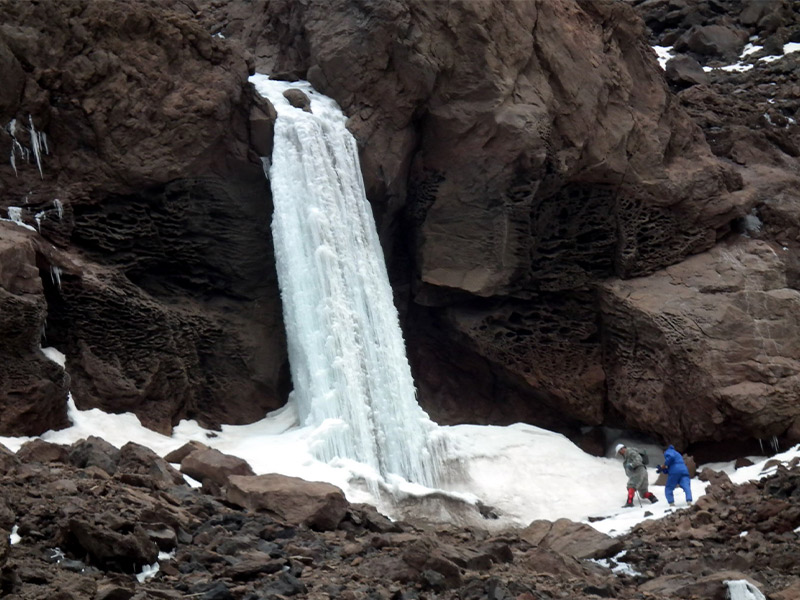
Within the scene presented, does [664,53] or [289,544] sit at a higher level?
[664,53]

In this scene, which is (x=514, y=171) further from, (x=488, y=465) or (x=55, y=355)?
(x=55, y=355)

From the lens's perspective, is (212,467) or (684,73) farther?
(684,73)

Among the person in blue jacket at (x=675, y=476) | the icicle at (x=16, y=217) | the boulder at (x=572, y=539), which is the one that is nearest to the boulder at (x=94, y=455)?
the icicle at (x=16, y=217)

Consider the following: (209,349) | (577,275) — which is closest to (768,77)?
(577,275)

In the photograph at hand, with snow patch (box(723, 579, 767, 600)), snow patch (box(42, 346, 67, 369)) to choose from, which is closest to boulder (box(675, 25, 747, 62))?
snow patch (box(42, 346, 67, 369))

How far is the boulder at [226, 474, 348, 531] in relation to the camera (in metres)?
12.7

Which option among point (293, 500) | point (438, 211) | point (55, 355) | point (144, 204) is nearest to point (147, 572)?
point (293, 500)

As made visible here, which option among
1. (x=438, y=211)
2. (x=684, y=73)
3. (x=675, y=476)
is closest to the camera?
(x=675, y=476)

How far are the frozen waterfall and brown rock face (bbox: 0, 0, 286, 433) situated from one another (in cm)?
75

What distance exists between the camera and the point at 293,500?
1294 cm

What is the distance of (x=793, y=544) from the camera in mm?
13562

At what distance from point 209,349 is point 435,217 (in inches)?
201

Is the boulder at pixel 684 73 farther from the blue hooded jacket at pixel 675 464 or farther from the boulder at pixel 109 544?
the boulder at pixel 109 544

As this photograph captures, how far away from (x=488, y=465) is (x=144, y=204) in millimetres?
7295
